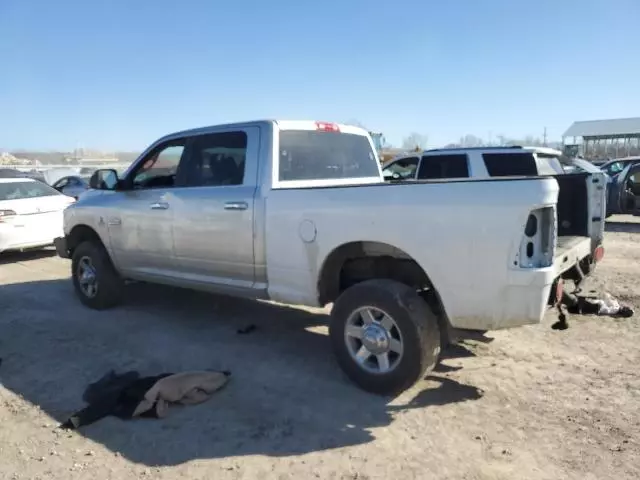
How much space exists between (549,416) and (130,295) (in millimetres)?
5343

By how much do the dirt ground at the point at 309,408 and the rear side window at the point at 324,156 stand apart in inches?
64.2

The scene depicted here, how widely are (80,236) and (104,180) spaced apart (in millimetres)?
1099

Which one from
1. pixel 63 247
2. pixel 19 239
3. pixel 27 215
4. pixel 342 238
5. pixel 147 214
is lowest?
pixel 19 239

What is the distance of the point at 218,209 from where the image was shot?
199 inches

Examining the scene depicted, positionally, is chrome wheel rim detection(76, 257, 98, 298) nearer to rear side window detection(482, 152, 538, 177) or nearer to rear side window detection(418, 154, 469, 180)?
rear side window detection(418, 154, 469, 180)

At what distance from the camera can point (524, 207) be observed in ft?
11.2

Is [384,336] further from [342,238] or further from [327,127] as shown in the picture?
[327,127]

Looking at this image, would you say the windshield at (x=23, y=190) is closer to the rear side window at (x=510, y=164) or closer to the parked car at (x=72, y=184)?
the rear side window at (x=510, y=164)

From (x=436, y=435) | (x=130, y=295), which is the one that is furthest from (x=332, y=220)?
(x=130, y=295)

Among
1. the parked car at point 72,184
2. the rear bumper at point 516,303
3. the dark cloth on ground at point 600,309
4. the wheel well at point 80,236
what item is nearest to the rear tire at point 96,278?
the wheel well at point 80,236

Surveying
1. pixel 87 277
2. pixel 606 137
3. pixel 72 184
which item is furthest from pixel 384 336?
pixel 606 137

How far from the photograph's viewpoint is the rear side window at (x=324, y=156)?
512 centimetres

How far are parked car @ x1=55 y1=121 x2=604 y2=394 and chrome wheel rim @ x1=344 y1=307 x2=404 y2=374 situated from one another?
1cm

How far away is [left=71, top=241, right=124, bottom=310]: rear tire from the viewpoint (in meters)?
6.46
